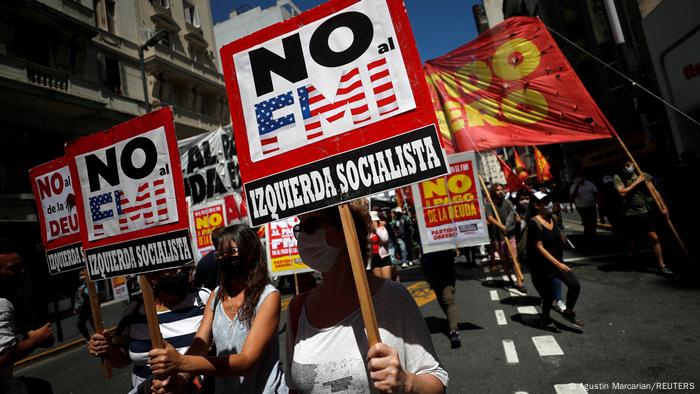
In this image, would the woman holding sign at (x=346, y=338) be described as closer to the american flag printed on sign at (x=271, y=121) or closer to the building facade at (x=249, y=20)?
the american flag printed on sign at (x=271, y=121)

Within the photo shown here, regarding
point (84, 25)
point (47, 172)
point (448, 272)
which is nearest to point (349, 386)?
point (47, 172)

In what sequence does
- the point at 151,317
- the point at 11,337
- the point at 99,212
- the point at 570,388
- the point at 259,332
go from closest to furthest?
the point at 151,317, the point at 259,332, the point at 99,212, the point at 11,337, the point at 570,388

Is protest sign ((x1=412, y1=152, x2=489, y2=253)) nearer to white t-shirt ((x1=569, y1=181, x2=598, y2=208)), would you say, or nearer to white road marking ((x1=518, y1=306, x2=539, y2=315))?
white road marking ((x1=518, y1=306, x2=539, y2=315))

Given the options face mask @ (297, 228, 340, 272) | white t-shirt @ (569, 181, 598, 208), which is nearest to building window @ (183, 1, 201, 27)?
white t-shirt @ (569, 181, 598, 208)

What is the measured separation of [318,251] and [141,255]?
1117mm

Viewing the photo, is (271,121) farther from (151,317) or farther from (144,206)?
(151,317)

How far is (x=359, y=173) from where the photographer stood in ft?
5.19

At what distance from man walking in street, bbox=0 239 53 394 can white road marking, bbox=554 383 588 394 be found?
414 centimetres

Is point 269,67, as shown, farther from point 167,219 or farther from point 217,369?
point 217,369

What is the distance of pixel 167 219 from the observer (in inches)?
79.7

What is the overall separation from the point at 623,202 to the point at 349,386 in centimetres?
712

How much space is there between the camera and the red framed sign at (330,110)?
1562 mm

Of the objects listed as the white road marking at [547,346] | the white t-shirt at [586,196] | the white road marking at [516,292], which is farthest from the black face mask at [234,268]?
the white t-shirt at [586,196]

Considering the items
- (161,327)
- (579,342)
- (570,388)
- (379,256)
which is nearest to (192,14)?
(379,256)
